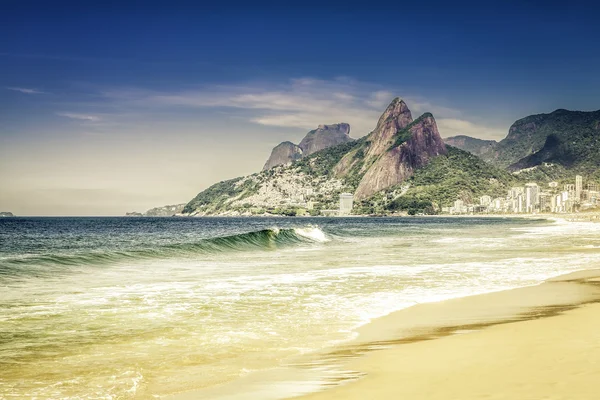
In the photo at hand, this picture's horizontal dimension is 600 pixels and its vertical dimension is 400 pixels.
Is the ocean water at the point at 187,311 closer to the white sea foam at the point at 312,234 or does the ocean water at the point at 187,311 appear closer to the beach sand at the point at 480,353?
the beach sand at the point at 480,353

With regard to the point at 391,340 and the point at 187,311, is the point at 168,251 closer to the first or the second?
the point at 187,311

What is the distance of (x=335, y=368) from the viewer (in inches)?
265

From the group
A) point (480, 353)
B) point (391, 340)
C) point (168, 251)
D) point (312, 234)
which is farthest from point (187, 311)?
point (312, 234)

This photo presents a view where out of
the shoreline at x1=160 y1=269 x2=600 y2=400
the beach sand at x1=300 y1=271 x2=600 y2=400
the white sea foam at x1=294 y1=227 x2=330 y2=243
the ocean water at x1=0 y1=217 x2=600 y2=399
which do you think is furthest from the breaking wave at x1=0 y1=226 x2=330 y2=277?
the beach sand at x1=300 y1=271 x2=600 y2=400

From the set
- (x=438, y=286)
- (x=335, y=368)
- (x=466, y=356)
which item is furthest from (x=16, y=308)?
(x=438, y=286)

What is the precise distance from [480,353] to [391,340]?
1.69 m

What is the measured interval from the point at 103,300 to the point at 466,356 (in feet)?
30.5

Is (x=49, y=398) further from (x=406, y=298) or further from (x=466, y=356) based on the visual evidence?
(x=406, y=298)

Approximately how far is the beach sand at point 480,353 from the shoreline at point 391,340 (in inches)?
0.7

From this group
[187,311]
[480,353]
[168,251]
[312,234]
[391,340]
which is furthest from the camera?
[312,234]

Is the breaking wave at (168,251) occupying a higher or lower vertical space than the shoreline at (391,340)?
lower

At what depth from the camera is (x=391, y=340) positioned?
8523 mm

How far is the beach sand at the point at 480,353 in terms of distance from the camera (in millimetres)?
5449

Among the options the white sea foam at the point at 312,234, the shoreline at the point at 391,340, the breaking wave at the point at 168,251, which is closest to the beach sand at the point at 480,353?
the shoreline at the point at 391,340
